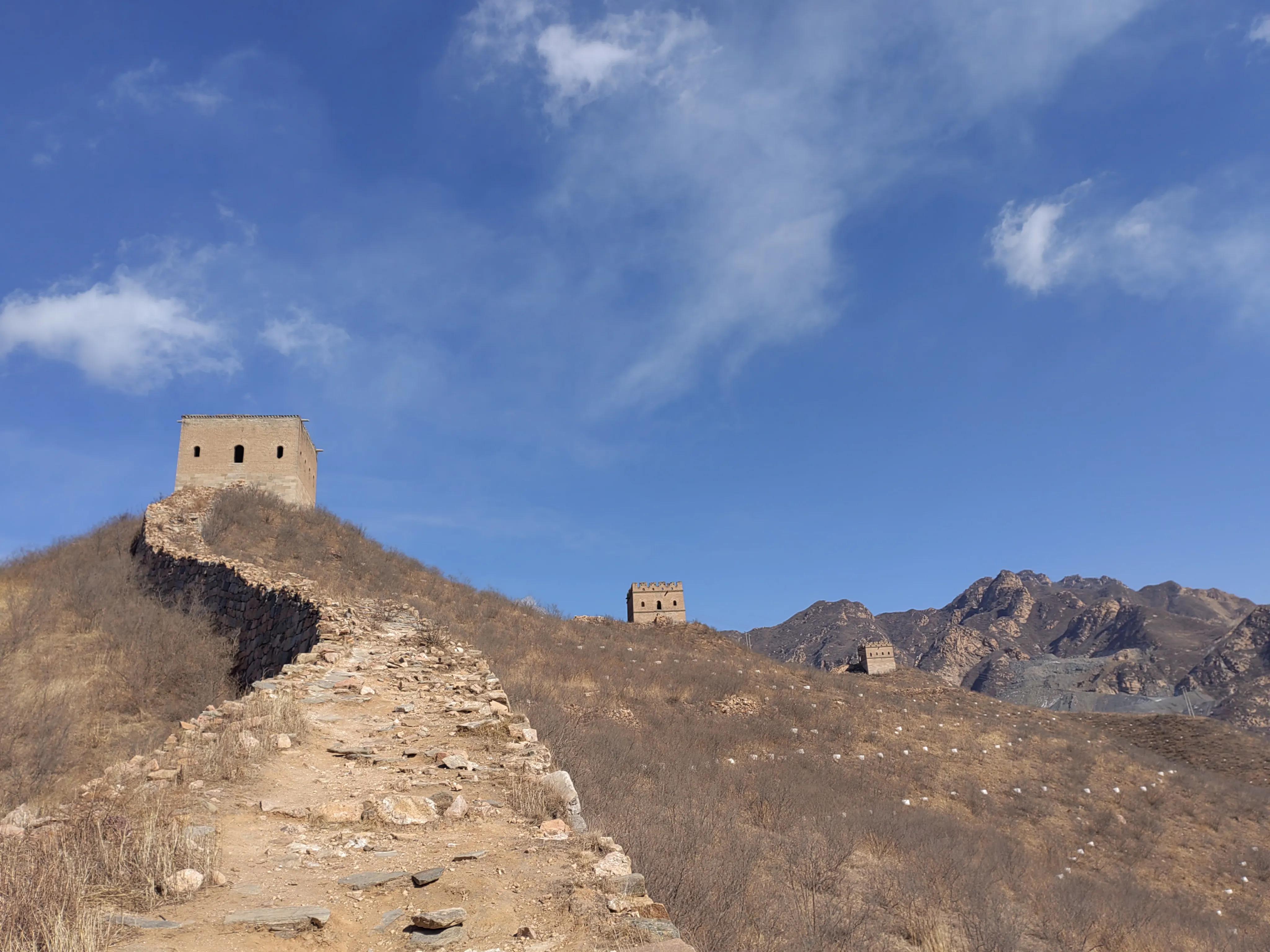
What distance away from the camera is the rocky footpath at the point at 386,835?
10.1 feet

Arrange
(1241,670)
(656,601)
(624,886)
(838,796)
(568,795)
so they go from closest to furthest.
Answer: (624,886)
(568,795)
(838,796)
(656,601)
(1241,670)

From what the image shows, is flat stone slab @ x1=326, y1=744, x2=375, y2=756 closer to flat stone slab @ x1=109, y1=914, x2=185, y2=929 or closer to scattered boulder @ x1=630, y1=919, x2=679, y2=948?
flat stone slab @ x1=109, y1=914, x2=185, y2=929

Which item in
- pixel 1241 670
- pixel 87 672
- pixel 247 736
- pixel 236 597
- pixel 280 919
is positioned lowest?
pixel 1241 670

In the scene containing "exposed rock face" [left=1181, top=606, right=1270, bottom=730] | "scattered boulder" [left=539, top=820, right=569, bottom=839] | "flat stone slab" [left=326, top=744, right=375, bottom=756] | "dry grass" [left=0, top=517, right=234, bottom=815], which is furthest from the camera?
"exposed rock face" [left=1181, top=606, right=1270, bottom=730]

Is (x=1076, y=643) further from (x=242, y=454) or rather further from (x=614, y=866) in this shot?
(x=614, y=866)

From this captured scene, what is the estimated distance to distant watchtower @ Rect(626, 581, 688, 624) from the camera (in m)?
52.0

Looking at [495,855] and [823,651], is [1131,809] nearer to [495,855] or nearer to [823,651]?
[495,855]

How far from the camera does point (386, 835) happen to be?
168 inches

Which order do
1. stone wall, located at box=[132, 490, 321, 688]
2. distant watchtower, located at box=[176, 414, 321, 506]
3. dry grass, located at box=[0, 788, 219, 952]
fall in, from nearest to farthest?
1. dry grass, located at box=[0, 788, 219, 952]
2. stone wall, located at box=[132, 490, 321, 688]
3. distant watchtower, located at box=[176, 414, 321, 506]

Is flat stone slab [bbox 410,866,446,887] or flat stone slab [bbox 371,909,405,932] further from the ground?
flat stone slab [bbox 410,866,446,887]

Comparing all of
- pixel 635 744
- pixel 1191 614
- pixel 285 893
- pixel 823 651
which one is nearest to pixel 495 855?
pixel 285 893

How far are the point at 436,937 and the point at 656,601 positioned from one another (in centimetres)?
4993

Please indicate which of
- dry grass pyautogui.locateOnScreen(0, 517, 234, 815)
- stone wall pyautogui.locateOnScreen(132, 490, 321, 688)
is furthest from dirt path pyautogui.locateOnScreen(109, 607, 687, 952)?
stone wall pyautogui.locateOnScreen(132, 490, 321, 688)

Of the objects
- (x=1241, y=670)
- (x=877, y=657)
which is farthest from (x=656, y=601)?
(x=1241, y=670)
